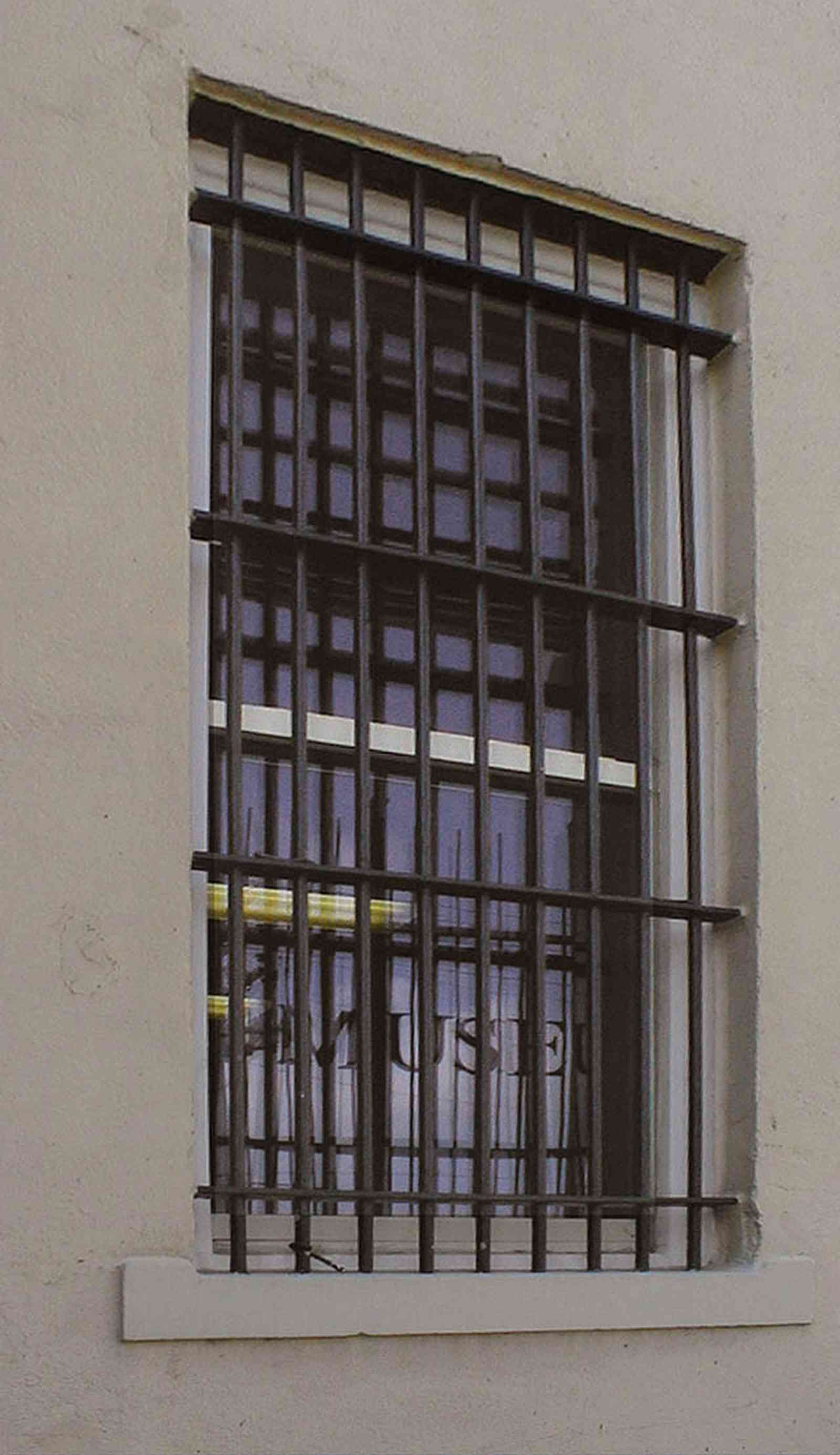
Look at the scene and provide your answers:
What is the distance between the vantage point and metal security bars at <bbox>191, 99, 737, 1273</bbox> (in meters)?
4.06

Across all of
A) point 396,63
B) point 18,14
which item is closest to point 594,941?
point 396,63

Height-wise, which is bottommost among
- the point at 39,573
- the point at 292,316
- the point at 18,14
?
the point at 39,573

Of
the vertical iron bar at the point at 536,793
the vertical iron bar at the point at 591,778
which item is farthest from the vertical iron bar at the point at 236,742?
the vertical iron bar at the point at 591,778

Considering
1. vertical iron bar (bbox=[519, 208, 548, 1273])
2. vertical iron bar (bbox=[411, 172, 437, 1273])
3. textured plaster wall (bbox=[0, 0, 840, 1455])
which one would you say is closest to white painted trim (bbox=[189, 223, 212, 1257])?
textured plaster wall (bbox=[0, 0, 840, 1455])

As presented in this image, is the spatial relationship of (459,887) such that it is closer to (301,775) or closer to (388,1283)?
(301,775)

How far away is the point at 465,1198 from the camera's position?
4078mm

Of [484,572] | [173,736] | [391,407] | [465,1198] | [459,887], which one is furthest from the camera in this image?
[391,407]

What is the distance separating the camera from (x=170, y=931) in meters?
3.81

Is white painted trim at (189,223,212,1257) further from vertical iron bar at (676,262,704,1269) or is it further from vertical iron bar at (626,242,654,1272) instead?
vertical iron bar at (676,262,704,1269)

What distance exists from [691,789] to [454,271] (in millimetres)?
1219

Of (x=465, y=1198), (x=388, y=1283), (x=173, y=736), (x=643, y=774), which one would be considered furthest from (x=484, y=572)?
(x=388, y=1283)

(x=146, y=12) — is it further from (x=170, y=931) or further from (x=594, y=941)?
(x=594, y=941)

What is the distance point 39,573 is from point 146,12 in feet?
3.77

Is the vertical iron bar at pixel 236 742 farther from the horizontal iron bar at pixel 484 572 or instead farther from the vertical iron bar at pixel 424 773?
the vertical iron bar at pixel 424 773
